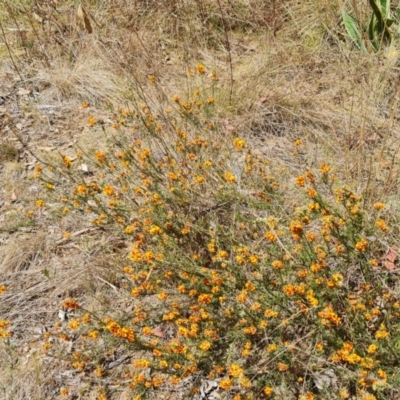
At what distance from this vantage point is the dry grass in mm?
2615

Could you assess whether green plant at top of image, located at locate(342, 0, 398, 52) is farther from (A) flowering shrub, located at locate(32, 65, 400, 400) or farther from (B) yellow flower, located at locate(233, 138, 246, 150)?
(B) yellow flower, located at locate(233, 138, 246, 150)

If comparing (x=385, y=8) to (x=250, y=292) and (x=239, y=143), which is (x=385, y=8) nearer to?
(x=239, y=143)

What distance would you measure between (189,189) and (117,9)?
2.55 m

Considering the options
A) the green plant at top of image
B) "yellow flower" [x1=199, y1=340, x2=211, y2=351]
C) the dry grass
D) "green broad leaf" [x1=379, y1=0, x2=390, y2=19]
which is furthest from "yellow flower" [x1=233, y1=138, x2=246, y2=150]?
"green broad leaf" [x1=379, y1=0, x2=390, y2=19]

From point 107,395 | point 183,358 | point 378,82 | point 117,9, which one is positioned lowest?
point 107,395

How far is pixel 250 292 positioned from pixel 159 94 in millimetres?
1809

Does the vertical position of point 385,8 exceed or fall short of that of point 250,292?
it exceeds it

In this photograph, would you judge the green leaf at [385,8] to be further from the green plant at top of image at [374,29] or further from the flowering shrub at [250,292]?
the flowering shrub at [250,292]

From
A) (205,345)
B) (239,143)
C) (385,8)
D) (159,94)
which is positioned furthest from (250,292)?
(385,8)

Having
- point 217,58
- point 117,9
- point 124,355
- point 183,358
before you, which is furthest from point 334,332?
point 117,9

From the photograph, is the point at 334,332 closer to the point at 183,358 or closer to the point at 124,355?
the point at 183,358

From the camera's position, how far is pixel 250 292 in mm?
2012

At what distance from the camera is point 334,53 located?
3719 mm

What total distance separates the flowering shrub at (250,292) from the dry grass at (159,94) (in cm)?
26
